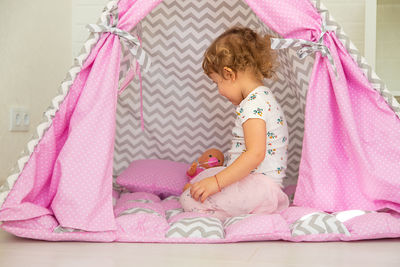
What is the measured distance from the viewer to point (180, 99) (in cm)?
230

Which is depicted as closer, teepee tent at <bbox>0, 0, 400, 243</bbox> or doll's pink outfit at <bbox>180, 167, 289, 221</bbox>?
teepee tent at <bbox>0, 0, 400, 243</bbox>

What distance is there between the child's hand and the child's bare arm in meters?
0.02

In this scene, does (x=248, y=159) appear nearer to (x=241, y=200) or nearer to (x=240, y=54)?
(x=241, y=200)

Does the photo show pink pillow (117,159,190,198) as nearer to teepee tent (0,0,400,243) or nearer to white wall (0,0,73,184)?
teepee tent (0,0,400,243)

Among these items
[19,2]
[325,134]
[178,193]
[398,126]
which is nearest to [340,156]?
[325,134]

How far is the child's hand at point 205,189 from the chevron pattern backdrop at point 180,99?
2.42 ft

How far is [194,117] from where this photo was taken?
230cm

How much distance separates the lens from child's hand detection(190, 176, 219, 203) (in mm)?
1553

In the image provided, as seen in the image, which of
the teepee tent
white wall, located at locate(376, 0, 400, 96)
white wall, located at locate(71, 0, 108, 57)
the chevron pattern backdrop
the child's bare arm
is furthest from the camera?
white wall, located at locate(71, 0, 108, 57)

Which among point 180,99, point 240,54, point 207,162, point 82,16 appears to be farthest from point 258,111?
point 82,16

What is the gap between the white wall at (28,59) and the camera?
2.09 meters

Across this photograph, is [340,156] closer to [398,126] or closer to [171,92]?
[398,126]

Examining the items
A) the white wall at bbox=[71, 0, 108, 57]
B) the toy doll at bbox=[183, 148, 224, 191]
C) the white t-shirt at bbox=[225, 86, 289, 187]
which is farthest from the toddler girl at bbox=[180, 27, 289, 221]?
the white wall at bbox=[71, 0, 108, 57]

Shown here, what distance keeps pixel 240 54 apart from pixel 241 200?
1.74ft
